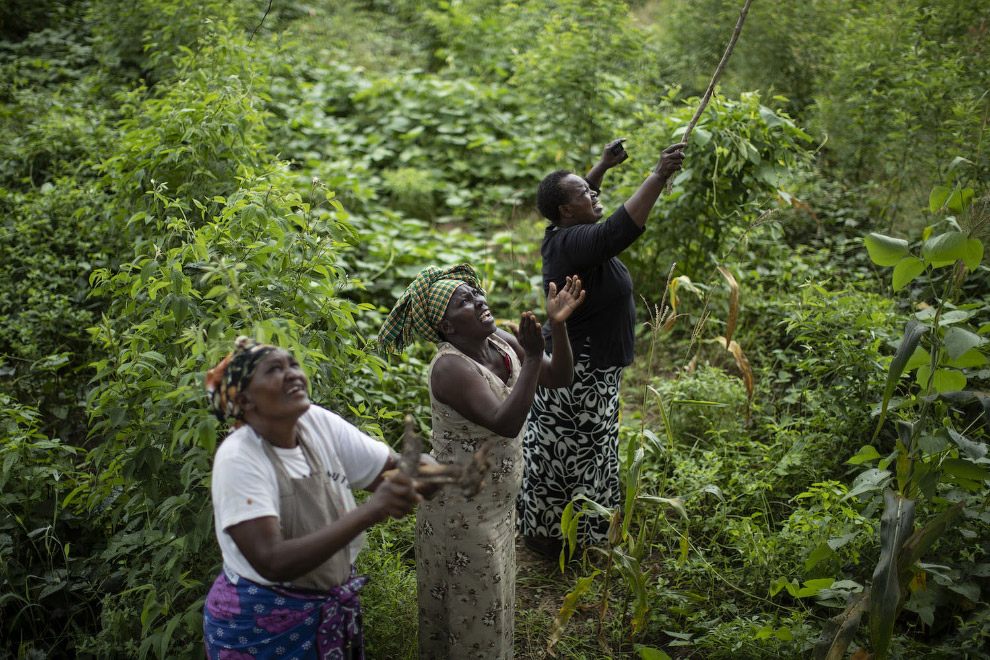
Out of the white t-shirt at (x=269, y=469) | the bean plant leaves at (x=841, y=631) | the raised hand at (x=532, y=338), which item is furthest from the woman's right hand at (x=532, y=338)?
the bean plant leaves at (x=841, y=631)

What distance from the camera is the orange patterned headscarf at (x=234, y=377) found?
5.93ft

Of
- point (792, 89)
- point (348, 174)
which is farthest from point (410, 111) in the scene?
point (792, 89)

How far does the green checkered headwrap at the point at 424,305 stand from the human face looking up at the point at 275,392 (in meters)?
0.71

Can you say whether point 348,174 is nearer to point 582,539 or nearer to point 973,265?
point 582,539

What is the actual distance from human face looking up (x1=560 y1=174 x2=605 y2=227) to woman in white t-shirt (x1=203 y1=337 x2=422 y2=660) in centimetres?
Answer: 170

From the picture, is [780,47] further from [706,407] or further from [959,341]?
[959,341]

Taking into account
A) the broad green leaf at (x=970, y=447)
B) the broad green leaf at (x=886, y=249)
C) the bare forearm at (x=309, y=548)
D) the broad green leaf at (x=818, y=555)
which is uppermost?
the broad green leaf at (x=886, y=249)

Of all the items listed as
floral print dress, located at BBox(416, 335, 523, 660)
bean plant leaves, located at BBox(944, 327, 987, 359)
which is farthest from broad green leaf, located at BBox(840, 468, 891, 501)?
floral print dress, located at BBox(416, 335, 523, 660)

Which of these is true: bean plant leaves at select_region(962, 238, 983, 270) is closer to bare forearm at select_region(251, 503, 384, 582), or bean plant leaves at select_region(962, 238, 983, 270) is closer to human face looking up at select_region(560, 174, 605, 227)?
human face looking up at select_region(560, 174, 605, 227)

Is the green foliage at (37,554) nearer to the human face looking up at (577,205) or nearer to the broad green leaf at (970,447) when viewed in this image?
the human face looking up at (577,205)

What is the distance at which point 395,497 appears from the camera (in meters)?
1.71

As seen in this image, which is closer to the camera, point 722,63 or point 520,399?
point 520,399

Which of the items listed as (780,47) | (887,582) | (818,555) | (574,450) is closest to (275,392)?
(574,450)

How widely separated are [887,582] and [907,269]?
107 cm
